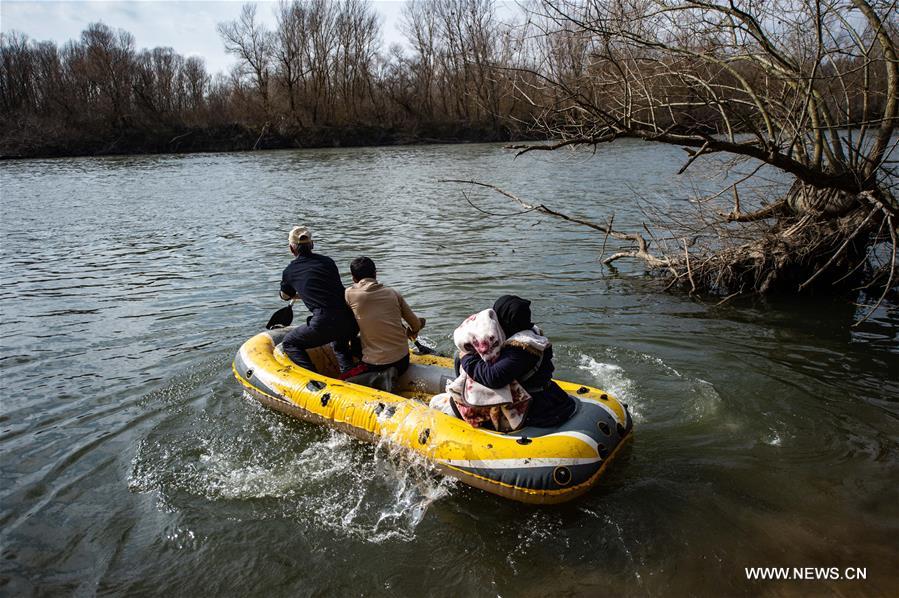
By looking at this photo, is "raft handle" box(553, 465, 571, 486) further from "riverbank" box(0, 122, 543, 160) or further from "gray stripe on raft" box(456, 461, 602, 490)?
"riverbank" box(0, 122, 543, 160)

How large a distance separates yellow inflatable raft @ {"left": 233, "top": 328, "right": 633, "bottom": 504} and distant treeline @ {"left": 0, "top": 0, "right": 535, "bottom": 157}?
3885cm

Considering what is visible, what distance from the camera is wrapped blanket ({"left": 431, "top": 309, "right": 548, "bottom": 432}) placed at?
13.5 feet

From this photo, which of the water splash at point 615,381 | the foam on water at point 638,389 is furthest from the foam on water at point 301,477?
the foam on water at point 638,389

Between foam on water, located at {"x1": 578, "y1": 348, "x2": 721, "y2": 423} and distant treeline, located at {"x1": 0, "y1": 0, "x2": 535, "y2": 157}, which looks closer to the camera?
foam on water, located at {"x1": 578, "y1": 348, "x2": 721, "y2": 423}

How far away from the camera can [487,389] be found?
14.5 ft

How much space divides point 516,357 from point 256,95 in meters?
48.6

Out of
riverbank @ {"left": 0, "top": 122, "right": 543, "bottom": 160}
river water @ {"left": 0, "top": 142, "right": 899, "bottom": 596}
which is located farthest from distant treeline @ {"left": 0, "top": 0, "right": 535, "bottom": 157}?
river water @ {"left": 0, "top": 142, "right": 899, "bottom": 596}

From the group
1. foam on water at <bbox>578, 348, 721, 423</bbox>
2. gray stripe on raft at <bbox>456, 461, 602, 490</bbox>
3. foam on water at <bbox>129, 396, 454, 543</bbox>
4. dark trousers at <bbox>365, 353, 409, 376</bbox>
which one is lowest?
foam on water at <bbox>129, 396, 454, 543</bbox>

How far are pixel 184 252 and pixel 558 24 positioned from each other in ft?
29.9

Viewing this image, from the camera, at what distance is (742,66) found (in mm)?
8305

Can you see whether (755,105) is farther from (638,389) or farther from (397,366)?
(397,366)

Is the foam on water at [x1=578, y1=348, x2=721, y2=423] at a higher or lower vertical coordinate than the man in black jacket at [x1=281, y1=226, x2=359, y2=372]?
lower

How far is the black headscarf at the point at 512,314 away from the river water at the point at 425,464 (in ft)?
4.39

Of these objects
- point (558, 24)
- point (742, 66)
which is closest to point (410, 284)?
point (558, 24)
